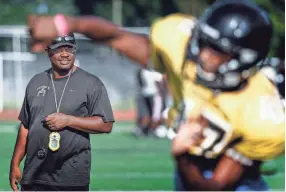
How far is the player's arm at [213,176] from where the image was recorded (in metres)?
3.23

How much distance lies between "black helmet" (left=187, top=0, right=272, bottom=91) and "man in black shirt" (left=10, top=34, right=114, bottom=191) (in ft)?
2.39

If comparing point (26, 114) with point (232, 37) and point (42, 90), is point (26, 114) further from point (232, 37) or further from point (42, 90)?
point (232, 37)

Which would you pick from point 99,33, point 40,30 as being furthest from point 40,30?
point 99,33

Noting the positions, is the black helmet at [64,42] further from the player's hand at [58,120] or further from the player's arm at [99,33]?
the player's arm at [99,33]

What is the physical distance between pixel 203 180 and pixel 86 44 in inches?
729

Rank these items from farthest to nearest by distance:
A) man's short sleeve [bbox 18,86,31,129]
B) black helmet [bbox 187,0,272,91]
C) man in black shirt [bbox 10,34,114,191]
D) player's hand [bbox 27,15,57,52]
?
1. man's short sleeve [bbox 18,86,31,129]
2. man in black shirt [bbox 10,34,114,191]
3. black helmet [bbox 187,0,272,91]
4. player's hand [bbox 27,15,57,52]

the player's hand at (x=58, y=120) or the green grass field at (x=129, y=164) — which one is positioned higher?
the player's hand at (x=58, y=120)

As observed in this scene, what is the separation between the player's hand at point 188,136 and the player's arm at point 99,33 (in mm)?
297

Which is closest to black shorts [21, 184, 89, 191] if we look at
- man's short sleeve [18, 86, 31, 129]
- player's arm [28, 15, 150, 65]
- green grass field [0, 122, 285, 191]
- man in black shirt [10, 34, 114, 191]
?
man in black shirt [10, 34, 114, 191]

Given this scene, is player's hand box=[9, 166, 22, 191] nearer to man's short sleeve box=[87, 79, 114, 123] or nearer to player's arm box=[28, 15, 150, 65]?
man's short sleeve box=[87, 79, 114, 123]

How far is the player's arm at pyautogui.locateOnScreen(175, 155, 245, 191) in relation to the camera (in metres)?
3.23

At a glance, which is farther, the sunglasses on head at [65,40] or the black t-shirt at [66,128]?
the black t-shirt at [66,128]

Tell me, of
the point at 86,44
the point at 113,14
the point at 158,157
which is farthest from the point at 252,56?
the point at 113,14

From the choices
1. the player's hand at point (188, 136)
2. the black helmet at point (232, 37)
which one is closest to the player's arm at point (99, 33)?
the black helmet at point (232, 37)
